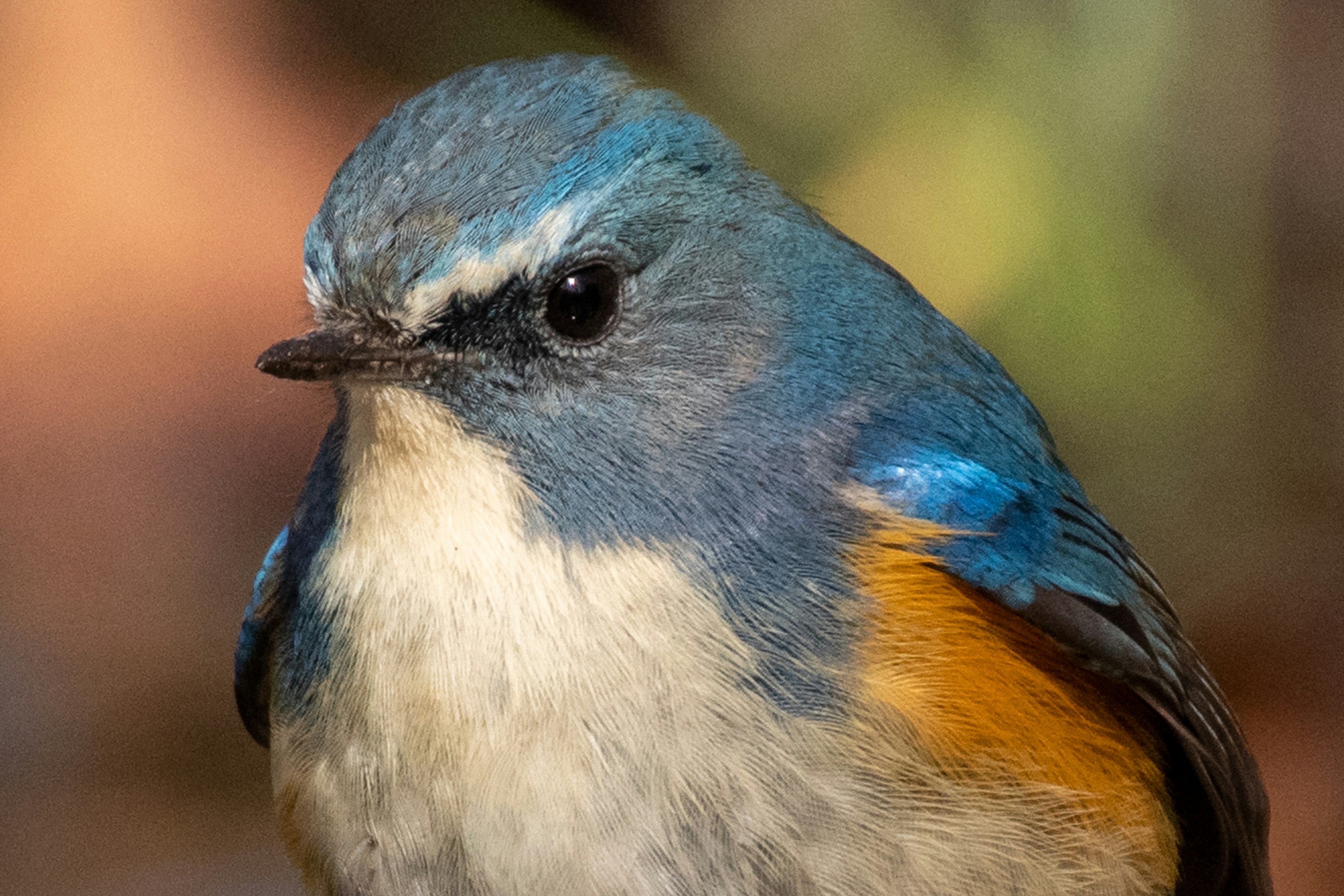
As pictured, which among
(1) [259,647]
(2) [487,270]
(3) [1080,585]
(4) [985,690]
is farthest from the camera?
(1) [259,647]

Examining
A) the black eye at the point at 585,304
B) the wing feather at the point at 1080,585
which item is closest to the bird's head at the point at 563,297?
the black eye at the point at 585,304

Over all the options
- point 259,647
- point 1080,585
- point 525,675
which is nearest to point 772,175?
point 1080,585

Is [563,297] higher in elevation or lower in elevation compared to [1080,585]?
higher

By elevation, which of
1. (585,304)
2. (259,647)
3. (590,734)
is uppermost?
(585,304)

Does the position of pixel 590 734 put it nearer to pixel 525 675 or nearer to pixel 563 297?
pixel 525 675

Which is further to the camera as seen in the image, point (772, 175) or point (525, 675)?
point (772, 175)

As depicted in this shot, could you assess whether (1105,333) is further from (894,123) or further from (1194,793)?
(1194,793)

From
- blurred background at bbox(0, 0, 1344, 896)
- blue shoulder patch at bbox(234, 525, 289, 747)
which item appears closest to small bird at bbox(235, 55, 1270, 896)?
blue shoulder patch at bbox(234, 525, 289, 747)
